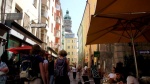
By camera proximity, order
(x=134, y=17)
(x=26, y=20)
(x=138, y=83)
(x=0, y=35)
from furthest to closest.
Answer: (x=26, y=20)
(x=0, y=35)
(x=134, y=17)
(x=138, y=83)

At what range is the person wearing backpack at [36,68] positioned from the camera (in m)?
4.68

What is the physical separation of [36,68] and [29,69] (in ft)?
0.53

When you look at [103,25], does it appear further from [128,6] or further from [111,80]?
[111,80]

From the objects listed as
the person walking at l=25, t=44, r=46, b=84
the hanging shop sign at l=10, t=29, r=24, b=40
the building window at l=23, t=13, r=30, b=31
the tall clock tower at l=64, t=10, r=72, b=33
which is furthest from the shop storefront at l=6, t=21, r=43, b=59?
the tall clock tower at l=64, t=10, r=72, b=33

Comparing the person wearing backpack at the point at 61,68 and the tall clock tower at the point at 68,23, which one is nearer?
the person wearing backpack at the point at 61,68

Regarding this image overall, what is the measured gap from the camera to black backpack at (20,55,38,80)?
4656 mm

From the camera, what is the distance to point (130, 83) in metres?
5.11

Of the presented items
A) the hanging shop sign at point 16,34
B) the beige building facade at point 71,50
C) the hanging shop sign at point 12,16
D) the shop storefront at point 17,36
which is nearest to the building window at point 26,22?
the shop storefront at point 17,36

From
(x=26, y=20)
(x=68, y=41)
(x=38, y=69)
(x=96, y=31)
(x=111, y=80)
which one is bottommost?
(x=111, y=80)

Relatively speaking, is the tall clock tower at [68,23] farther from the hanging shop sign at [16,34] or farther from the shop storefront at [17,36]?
the hanging shop sign at [16,34]

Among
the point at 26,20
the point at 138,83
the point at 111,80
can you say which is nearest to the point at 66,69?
the point at 111,80

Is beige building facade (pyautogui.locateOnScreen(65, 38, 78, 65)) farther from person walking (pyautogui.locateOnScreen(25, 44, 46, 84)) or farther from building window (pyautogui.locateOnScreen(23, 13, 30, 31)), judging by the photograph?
person walking (pyautogui.locateOnScreen(25, 44, 46, 84))

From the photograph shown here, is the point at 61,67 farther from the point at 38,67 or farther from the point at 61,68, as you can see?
the point at 38,67

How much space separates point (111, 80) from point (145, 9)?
285cm
